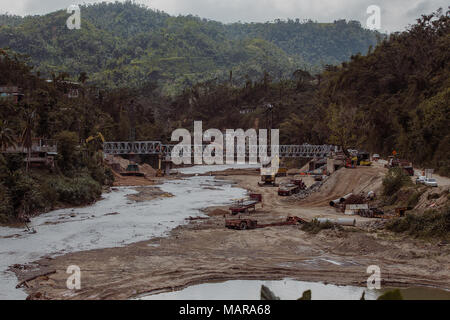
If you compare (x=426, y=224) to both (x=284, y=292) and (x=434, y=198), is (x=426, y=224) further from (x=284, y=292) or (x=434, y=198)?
(x=284, y=292)

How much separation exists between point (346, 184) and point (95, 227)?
110 feet

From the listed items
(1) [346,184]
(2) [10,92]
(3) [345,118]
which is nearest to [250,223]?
(1) [346,184]

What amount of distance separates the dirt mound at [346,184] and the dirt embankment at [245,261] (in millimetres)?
17377

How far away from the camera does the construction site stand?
87.4 feet

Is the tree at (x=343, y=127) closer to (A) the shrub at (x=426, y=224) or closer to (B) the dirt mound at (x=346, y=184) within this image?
(B) the dirt mound at (x=346, y=184)

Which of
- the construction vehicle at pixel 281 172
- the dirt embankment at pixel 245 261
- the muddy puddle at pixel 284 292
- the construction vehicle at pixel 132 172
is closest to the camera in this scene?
the muddy puddle at pixel 284 292

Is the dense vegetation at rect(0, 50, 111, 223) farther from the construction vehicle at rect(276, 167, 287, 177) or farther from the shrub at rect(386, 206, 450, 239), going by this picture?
the construction vehicle at rect(276, 167, 287, 177)

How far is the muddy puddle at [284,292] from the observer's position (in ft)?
79.3

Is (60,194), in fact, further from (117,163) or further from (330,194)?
(117,163)

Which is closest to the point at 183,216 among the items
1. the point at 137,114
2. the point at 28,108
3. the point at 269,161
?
the point at 28,108

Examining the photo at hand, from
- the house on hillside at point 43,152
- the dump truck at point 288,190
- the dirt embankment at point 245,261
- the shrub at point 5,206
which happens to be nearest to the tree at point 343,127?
the dump truck at point 288,190

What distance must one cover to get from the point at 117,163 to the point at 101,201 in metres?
51.9

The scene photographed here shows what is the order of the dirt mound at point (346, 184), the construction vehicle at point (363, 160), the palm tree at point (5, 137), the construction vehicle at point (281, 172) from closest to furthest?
the palm tree at point (5, 137)
the dirt mound at point (346, 184)
the construction vehicle at point (363, 160)
the construction vehicle at point (281, 172)
